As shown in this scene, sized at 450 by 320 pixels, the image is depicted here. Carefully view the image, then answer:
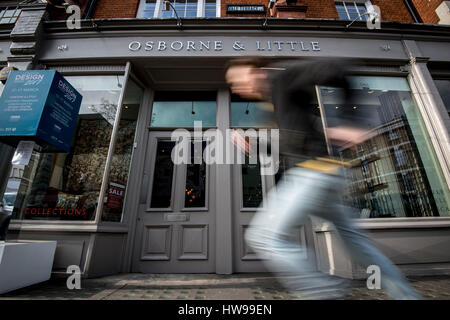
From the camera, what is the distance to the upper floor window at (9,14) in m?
4.47

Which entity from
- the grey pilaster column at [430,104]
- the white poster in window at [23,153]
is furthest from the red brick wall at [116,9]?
the grey pilaster column at [430,104]

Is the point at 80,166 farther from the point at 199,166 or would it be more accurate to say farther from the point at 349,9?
the point at 349,9

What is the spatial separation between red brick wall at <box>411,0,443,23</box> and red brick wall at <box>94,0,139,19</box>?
742cm

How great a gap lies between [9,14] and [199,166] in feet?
20.1

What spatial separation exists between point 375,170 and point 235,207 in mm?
2607

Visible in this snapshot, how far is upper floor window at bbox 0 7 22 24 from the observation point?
4469mm

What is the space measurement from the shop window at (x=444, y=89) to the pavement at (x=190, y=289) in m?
3.34

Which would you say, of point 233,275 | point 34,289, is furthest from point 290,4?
point 34,289

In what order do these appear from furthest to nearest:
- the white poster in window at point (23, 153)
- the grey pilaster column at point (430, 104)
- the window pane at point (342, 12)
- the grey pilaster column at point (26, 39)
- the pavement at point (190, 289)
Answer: the window pane at point (342, 12)
the grey pilaster column at point (26, 39)
the grey pilaster column at point (430, 104)
the white poster in window at point (23, 153)
the pavement at point (190, 289)

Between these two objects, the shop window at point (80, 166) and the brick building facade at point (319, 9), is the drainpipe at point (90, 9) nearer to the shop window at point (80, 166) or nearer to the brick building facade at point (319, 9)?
the brick building facade at point (319, 9)

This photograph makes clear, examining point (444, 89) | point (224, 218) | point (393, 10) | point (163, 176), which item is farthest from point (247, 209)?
point (393, 10)

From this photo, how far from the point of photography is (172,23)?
156 inches

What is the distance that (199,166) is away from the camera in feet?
12.5

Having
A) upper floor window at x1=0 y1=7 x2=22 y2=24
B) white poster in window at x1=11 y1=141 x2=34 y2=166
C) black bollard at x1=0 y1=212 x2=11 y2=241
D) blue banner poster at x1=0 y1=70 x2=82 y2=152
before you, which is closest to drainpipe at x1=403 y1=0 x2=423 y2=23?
blue banner poster at x1=0 y1=70 x2=82 y2=152
